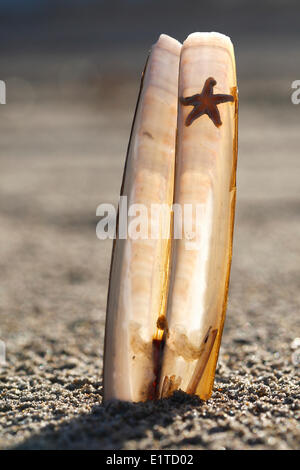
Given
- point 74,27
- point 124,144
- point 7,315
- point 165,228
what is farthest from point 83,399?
point 74,27

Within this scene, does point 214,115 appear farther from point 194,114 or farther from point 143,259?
point 143,259

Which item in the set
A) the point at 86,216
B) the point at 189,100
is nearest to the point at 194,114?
the point at 189,100

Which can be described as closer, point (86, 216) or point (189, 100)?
point (189, 100)

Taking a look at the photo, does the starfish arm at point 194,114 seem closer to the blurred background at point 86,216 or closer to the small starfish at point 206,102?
the small starfish at point 206,102

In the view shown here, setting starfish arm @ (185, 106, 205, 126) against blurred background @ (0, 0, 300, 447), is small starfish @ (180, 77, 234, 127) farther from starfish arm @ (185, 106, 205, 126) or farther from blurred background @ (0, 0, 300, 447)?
blurred background @ (0, 0, 300, 447)

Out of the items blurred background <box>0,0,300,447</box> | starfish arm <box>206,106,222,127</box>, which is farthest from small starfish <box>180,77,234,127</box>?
blurred background <box>0,0,300,447</box>

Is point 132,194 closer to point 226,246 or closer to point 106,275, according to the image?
point 226,246

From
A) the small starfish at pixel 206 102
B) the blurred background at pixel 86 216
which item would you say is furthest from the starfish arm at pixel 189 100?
the blurred background at pixel 86 216
